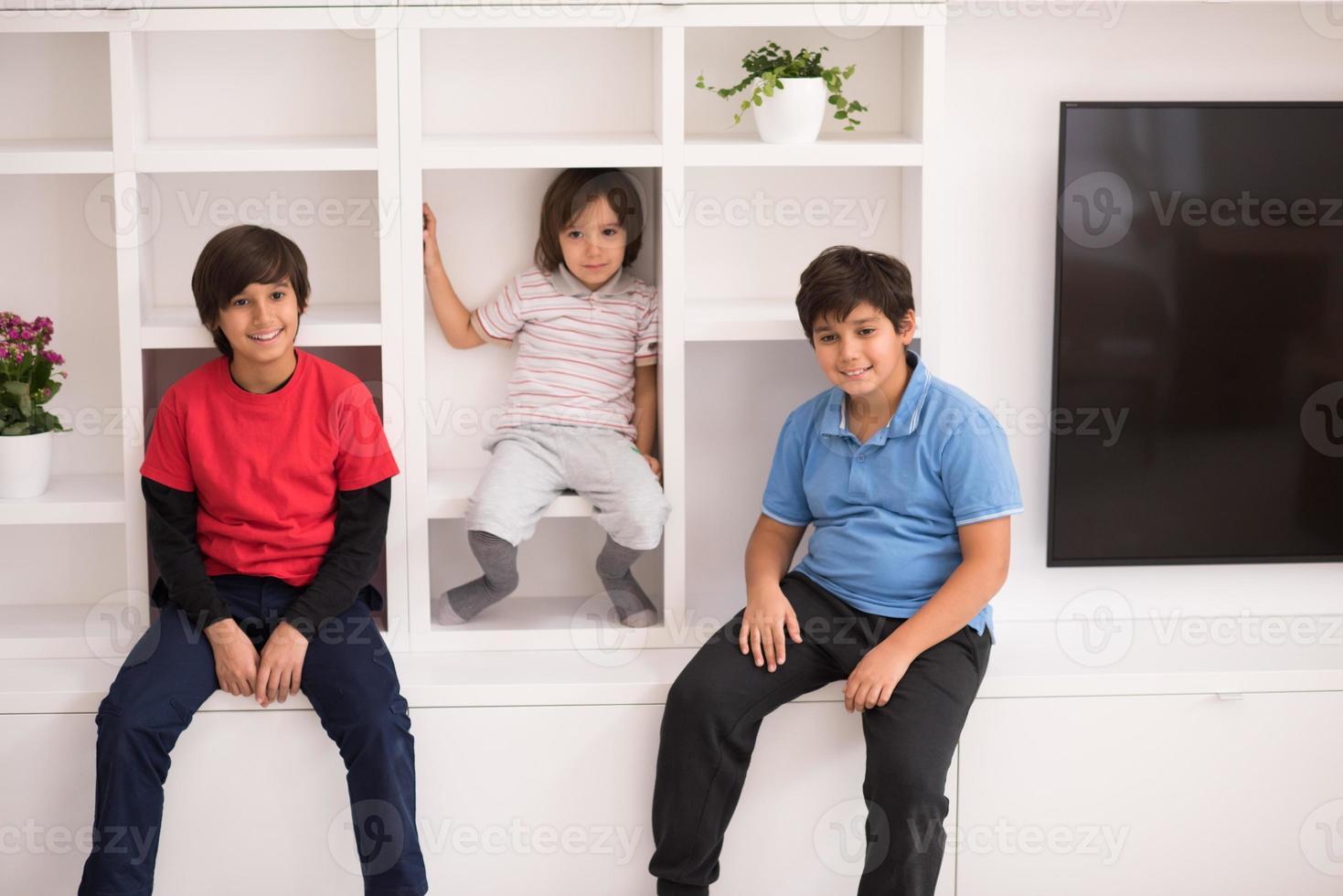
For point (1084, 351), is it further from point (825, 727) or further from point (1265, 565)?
point (825, 727)

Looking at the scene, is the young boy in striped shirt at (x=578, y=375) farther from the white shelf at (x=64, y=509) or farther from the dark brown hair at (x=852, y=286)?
the white shelf at (x=64, y=509)

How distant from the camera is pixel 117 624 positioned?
1.96m

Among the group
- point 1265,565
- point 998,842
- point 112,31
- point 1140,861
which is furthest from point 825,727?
point 112,31

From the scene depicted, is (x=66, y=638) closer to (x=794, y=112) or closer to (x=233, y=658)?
(x=233, y=658)

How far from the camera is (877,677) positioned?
1.66 metres

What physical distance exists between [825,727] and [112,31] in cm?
140

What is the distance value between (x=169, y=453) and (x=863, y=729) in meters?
1.04

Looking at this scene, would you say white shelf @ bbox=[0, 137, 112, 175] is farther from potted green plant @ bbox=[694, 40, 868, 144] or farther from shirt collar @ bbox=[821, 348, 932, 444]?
shirt collar @ bbox=[821, 348, 932, 444]

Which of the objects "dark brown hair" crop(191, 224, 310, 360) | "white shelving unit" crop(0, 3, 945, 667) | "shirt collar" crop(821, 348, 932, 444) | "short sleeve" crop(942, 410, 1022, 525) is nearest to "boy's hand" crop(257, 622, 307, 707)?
"white shelving unit" crop(0, 3, 945, 667)

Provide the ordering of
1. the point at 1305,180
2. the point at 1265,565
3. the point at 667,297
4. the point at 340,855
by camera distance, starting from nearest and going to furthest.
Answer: the point at 340,855 → the point at 667,297 → the point at 1305,180 → the point at 1265,565

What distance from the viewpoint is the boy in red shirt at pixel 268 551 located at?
167cm

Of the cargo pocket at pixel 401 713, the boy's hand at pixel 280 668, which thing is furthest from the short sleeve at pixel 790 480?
the boy's hand at pixel 280 668

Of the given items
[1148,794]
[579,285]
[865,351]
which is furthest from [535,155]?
[1148,794]

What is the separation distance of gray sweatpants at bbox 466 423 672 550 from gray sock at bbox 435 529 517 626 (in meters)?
0.02
